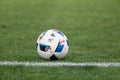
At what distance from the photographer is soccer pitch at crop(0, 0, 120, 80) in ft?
24.3

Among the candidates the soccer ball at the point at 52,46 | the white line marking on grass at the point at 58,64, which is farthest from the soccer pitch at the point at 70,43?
the soccer ball at the point at 52,46

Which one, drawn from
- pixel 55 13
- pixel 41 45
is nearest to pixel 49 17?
pixel 55 13

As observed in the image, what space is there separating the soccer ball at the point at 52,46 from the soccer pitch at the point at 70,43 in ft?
0.40

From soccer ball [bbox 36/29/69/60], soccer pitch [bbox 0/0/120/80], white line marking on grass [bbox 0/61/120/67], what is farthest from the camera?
soccer ball [bbox 36/29/69/60]

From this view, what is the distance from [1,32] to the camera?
12.4 metres

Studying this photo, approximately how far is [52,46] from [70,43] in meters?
2.34

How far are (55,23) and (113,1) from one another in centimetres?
1059

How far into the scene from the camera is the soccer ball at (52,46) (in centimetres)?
830

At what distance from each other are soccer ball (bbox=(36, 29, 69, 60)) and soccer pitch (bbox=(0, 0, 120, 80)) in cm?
12

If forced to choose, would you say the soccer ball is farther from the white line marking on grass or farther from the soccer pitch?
the white line marking on grass

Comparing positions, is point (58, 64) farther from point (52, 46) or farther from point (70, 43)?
point (70, 43)

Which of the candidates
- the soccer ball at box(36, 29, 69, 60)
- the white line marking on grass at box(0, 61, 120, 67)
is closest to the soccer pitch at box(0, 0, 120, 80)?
the white line marking on grass at box(0, 61, 120, 67)

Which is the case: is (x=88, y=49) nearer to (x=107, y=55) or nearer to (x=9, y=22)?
(x=107, y=55)

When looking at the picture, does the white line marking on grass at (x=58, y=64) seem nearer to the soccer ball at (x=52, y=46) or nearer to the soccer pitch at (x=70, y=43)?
the soccer pitch at (x=70, y=43)
